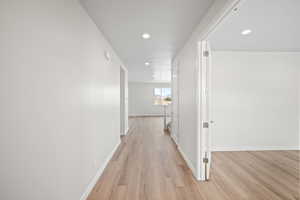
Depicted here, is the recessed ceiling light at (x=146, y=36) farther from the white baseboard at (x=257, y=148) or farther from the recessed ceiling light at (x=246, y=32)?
the white baseboard at (x=257, y=148)

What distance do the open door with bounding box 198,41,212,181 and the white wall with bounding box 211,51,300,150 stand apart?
1357 millimetres

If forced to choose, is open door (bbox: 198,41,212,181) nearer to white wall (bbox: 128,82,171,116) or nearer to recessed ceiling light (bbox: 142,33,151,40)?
recessed ceiling light (bbox: 142,33,151,40)

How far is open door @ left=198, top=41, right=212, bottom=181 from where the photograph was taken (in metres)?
1.98

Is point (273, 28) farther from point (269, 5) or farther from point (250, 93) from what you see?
point (250, 93)

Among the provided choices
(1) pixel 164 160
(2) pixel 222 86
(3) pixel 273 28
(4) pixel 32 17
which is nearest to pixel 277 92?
(2) pixel 222 86

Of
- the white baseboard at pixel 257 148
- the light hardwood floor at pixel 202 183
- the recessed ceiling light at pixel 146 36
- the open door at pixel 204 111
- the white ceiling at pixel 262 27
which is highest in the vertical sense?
the recessed ceiling light at pixel 146 36

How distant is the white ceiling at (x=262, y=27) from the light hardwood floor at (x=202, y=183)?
2257 millimetres

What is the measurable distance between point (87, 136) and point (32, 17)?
4.48ft

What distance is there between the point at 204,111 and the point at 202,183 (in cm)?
110

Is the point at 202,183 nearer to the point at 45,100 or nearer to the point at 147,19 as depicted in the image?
the point at 45,100

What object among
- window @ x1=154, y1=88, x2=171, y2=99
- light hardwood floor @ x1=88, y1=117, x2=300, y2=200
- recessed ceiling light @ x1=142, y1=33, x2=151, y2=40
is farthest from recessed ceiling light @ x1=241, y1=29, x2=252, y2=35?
window @ x1=154, y1=88, x2=171, y2=99

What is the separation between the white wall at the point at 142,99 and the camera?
31.4 feet

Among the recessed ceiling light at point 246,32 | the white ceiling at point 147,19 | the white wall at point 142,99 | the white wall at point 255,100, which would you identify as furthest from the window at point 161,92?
the recessed ceiling light at point 246,32

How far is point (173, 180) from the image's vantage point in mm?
2008
